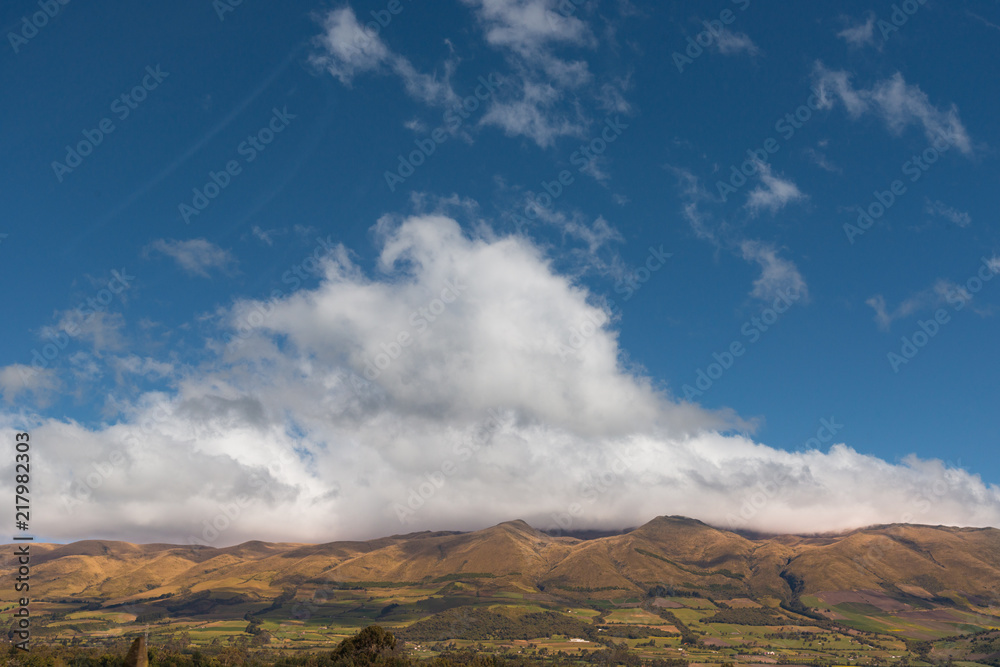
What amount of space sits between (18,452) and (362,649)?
14513 centimetres

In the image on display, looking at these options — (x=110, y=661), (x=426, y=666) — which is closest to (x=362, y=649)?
(x=426, y=666)

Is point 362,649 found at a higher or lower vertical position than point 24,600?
lower

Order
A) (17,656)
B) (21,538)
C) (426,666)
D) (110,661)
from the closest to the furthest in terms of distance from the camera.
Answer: (21,538)
(17,656)
(110,661)
(426,666)

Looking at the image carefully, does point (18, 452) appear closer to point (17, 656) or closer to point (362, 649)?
point (17, 656)

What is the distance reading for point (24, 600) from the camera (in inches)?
2692

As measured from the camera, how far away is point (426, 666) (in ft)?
639

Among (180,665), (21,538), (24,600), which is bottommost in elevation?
(180,665)

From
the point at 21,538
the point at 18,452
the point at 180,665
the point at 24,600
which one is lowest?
the point at 180,665

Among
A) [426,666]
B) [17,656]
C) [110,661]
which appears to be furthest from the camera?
[426,666]

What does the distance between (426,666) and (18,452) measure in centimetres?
15431

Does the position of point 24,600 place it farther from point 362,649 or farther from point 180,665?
point 180,665

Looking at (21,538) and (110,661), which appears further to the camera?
(110,661)

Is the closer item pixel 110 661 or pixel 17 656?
pixel 17 656

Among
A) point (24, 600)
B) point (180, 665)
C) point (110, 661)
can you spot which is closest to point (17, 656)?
point (110, 661)
